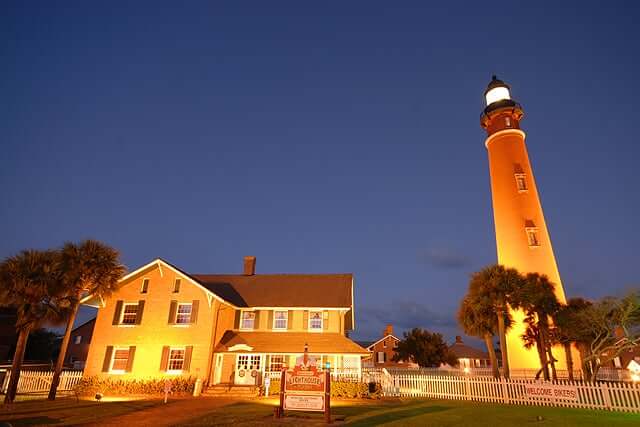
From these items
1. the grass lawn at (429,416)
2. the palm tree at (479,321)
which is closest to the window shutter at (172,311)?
the grass lawn at (429,416)

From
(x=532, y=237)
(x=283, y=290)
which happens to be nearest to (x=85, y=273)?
(x=283, y=290)

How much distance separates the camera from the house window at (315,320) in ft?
85.9

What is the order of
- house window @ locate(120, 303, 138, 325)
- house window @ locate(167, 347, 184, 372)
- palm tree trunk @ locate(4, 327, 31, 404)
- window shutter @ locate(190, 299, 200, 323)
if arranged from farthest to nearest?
house window @ locate(120, 303, 138, 325) < window shutter @ locate(190, 299, 200, 323) < house window @ locate(167, 347, 184, 372) < palm tree trunk @ locate(4, 327, 31, 404)

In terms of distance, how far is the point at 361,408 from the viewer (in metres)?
16.0

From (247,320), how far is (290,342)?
4243mm

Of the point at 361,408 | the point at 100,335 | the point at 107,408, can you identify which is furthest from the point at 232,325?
the point at 361,408

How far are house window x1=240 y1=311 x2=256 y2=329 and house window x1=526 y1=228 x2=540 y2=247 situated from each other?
2315 cm

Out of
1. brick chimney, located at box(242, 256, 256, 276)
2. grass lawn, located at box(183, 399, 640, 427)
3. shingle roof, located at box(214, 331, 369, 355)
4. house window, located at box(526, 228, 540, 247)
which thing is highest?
house window, located at box(526, 228, 540, 247)

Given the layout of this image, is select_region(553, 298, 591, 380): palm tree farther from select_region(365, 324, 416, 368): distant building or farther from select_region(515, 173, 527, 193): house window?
select_region(365, 324, 416, 368): distant building

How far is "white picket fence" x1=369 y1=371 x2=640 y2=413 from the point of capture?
1589 centimetres

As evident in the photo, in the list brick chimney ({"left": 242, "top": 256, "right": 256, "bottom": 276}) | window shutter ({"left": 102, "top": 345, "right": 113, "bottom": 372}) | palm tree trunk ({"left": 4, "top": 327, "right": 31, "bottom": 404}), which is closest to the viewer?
palm tree trunk ({"left": 4, "top": 327, "right": 31, "bottom": 404})

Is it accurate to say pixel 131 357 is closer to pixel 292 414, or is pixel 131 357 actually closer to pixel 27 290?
pixel 27 290

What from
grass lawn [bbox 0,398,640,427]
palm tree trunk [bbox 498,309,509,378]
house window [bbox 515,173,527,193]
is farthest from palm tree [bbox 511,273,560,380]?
grass lawn [bbox 0,398,640,427]

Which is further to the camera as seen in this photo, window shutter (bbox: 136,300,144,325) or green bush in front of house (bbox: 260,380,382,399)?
window shutter (bbox: 136,300,144,325)
